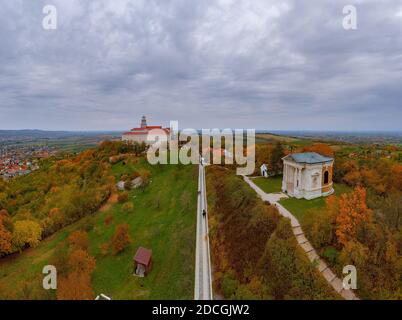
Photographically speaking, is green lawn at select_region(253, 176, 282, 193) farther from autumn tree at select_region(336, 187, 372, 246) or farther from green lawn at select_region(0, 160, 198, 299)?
autumn tree at select_region(336, 187, 372, 246)

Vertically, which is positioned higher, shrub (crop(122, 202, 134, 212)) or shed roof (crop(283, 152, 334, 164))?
shed roof (crop(283, 152, 334, 164))

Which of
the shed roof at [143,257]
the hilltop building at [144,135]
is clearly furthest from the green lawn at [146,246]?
the hilltop building at [144,135]

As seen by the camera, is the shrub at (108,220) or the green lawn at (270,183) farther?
the shrub at (108,220)

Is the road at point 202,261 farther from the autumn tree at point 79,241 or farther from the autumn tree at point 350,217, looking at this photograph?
the autumn tree at point 79,241

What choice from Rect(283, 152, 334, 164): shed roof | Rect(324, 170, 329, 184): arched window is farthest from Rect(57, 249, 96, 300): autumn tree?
Rect(324, 170, 329, 184): arched window

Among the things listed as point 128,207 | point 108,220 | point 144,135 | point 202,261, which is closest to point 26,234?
point 108,220

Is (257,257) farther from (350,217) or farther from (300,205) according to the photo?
(300,205)

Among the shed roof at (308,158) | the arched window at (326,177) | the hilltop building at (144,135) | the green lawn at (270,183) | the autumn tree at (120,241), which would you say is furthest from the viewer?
the hilltop building at (144,135)
